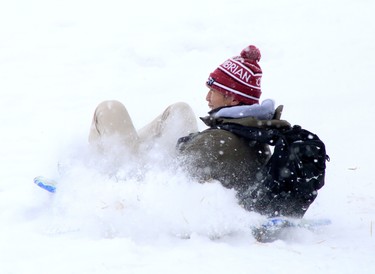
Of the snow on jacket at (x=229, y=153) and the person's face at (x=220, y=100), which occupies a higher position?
the person's face at (x=220, y=100)

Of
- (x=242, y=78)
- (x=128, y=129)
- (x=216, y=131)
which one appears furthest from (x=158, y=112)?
(x=216, y=131)

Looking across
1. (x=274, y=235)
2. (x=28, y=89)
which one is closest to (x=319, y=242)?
(x=274, y=235)

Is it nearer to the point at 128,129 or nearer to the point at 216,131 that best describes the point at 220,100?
the point at 216,131

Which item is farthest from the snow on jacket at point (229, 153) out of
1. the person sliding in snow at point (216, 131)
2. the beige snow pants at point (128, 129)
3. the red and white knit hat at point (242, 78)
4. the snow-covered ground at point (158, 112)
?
the beige snow pants at point (128, 129)

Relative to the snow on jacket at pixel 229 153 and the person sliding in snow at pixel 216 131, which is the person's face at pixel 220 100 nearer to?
the person sliding in snow at pixel 216 131

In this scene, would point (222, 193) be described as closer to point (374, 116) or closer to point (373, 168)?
point (373, 168)

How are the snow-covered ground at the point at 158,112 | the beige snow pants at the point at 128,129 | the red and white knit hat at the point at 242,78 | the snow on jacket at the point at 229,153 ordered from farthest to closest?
the beige snow pants at the point at 128,129, the red and white knit hat at the point at 242,78, the snow on jacket at the point at 229,153, the snow-covered ground at the point at 158,112

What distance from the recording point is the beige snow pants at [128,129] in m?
4.52

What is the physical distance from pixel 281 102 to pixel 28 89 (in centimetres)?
290

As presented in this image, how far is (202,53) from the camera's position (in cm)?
843

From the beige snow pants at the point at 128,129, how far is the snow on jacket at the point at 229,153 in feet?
1.91

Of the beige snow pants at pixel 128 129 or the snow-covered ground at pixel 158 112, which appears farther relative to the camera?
the beige snow pants at pixel 128 129

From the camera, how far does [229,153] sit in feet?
12.5

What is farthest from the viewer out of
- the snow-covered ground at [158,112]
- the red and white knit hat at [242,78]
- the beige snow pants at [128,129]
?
the beige snow pants at [128,129]
